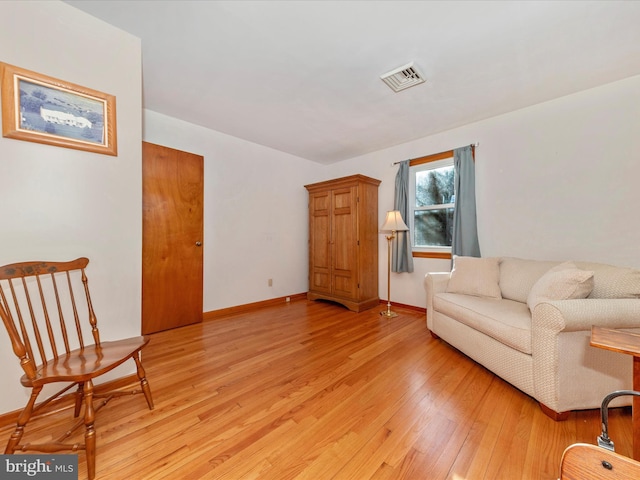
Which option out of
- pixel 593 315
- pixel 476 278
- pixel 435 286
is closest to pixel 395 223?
pixel 435 286

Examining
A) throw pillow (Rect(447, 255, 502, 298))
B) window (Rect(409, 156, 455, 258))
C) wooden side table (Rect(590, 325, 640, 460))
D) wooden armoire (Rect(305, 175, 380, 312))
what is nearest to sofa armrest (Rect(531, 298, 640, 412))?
wooden side table (Rect(590, 325, 640, 460))

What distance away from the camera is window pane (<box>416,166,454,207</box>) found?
3419 millimetres

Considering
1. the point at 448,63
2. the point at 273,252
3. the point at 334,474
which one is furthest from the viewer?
the point at 273,252

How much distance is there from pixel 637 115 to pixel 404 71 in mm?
2061

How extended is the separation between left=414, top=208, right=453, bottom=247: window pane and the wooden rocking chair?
336 centimetres

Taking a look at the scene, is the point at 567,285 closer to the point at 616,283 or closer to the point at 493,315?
the point at 616,283

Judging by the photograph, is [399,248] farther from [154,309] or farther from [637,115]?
[154,309]

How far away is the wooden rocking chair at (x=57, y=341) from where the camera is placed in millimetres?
1111

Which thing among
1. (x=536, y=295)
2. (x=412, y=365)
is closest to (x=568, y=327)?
(x=536, y=295)

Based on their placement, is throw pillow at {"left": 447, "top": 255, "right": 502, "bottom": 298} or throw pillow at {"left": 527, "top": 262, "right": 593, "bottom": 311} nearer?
throw pillow at {"left": 527, "top": 262, "right": 593, "bottom": 311}

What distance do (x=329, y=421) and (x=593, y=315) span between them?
62.8 inches

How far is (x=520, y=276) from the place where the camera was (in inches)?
92.7

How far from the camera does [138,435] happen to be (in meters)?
1.35

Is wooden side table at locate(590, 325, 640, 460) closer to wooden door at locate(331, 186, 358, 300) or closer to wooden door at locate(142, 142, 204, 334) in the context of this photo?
wooden door at locate(331, 186, 358, 300)
